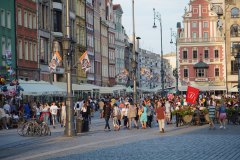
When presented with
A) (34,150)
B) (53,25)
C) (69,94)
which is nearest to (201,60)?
(53,25)

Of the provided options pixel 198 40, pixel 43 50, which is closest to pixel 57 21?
pixel 43 50

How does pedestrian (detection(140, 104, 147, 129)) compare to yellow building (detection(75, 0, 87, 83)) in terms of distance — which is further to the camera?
yellow building (detection(75, 0, 87, 83))

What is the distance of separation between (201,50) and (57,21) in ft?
145

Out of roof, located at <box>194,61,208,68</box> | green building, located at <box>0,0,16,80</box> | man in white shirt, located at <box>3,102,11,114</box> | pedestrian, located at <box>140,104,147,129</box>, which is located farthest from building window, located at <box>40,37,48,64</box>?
roof, located at <box>194,61,208,68</box>

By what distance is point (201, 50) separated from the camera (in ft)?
368

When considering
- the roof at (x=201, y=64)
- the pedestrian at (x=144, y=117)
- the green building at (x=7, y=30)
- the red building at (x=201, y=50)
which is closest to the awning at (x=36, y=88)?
the green building at (x=7, y=30)

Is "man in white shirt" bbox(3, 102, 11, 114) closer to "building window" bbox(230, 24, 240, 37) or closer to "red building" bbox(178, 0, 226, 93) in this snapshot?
"red building" bbox(178, 0, 226, 93)

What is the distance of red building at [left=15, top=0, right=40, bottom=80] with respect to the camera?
2400 inches

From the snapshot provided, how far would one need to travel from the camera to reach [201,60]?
112438mm

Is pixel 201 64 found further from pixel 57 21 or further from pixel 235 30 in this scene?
pixel 57 21

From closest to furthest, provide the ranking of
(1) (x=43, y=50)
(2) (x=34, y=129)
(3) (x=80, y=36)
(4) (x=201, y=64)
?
(2) (x=34, y=129), (1) (x=43, y=50), (3) (x=80, y=36), (4) (x=201, y=64)

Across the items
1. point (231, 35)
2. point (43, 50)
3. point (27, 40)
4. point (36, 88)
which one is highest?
point (231, 35)

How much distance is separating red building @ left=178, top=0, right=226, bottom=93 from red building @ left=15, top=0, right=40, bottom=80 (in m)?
45.6

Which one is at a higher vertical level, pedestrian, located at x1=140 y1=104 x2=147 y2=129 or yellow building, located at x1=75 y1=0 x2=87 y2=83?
yellow building, located at x1=75 y1=0 x2=87 y2=83
